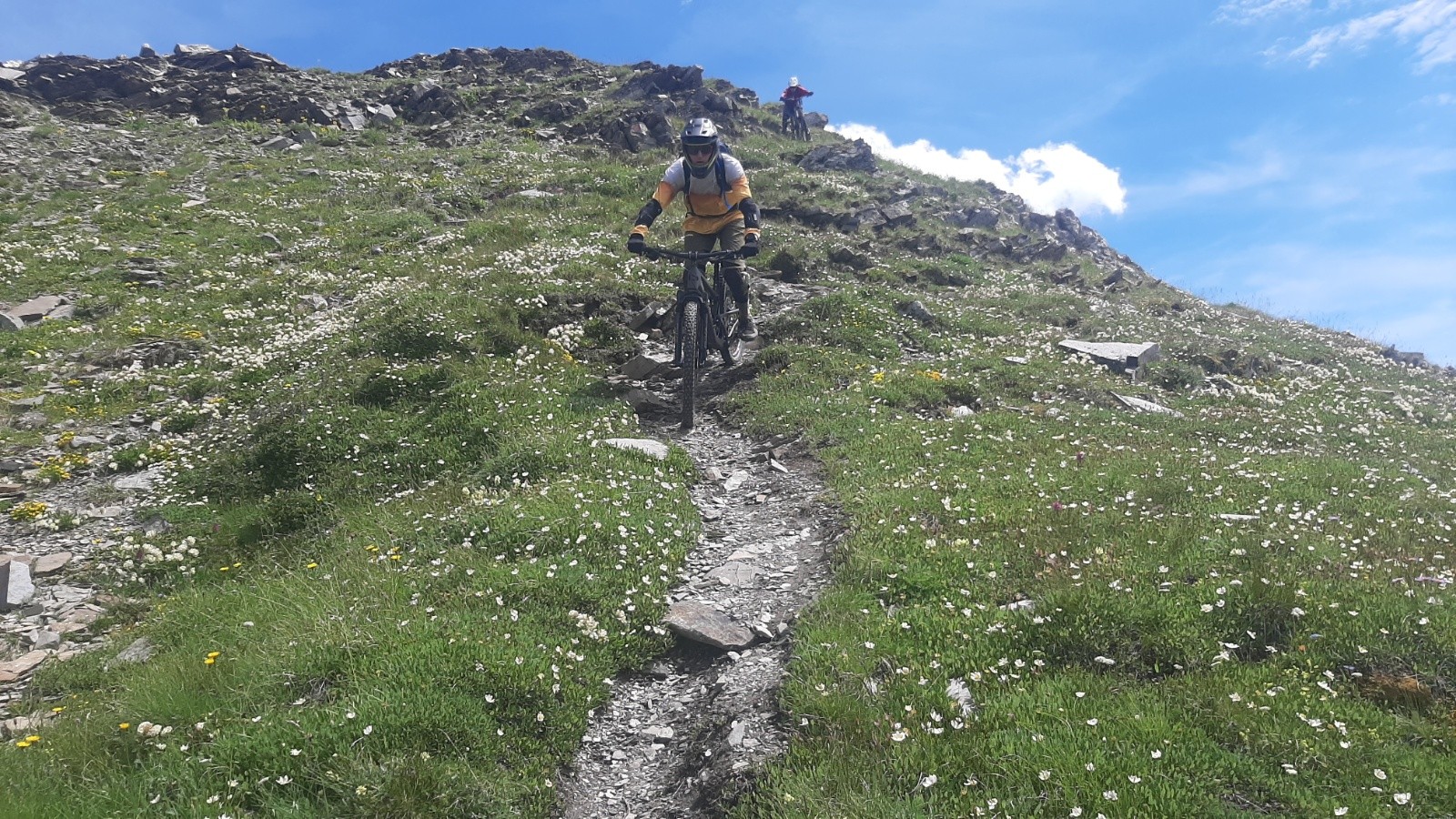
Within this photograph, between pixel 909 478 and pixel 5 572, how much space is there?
11.5 m

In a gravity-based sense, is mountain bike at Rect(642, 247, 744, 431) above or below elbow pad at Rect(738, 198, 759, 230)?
below

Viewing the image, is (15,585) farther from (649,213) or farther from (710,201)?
(710,201)

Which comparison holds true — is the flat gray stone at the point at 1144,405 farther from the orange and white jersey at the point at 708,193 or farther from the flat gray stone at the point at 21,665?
the flat gray stone at the point at 21,665

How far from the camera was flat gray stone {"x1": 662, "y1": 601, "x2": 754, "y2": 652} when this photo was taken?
6.96 metres

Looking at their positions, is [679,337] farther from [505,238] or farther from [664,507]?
[505,238]

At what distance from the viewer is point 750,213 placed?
12891 mm

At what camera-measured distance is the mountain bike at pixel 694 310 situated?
41.8 feet

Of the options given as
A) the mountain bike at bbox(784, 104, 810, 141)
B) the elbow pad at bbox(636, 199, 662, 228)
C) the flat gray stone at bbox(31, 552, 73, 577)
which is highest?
the mountain bike at bbox(784, 104, 810, 141)

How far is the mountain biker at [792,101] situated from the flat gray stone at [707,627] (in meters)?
45.2

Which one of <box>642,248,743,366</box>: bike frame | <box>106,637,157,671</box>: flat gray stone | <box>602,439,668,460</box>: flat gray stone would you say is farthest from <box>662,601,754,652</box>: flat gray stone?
<box>642,248,743,366</box>: bike frame

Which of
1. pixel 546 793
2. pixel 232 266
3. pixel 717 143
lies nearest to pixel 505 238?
pixel 232 266

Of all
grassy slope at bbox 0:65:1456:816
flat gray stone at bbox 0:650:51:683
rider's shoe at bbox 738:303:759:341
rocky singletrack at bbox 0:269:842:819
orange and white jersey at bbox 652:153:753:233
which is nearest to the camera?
grassy slope at bbox 0:65:1456:816

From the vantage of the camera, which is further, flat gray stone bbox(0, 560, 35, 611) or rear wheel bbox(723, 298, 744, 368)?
rear wheel bbox(723, 298, 744, 368)

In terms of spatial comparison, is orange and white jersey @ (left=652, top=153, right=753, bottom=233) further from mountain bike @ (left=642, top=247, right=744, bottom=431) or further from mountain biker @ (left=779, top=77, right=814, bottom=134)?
mountain biker @ (left=779, top=77, right=814, bottom=134)
